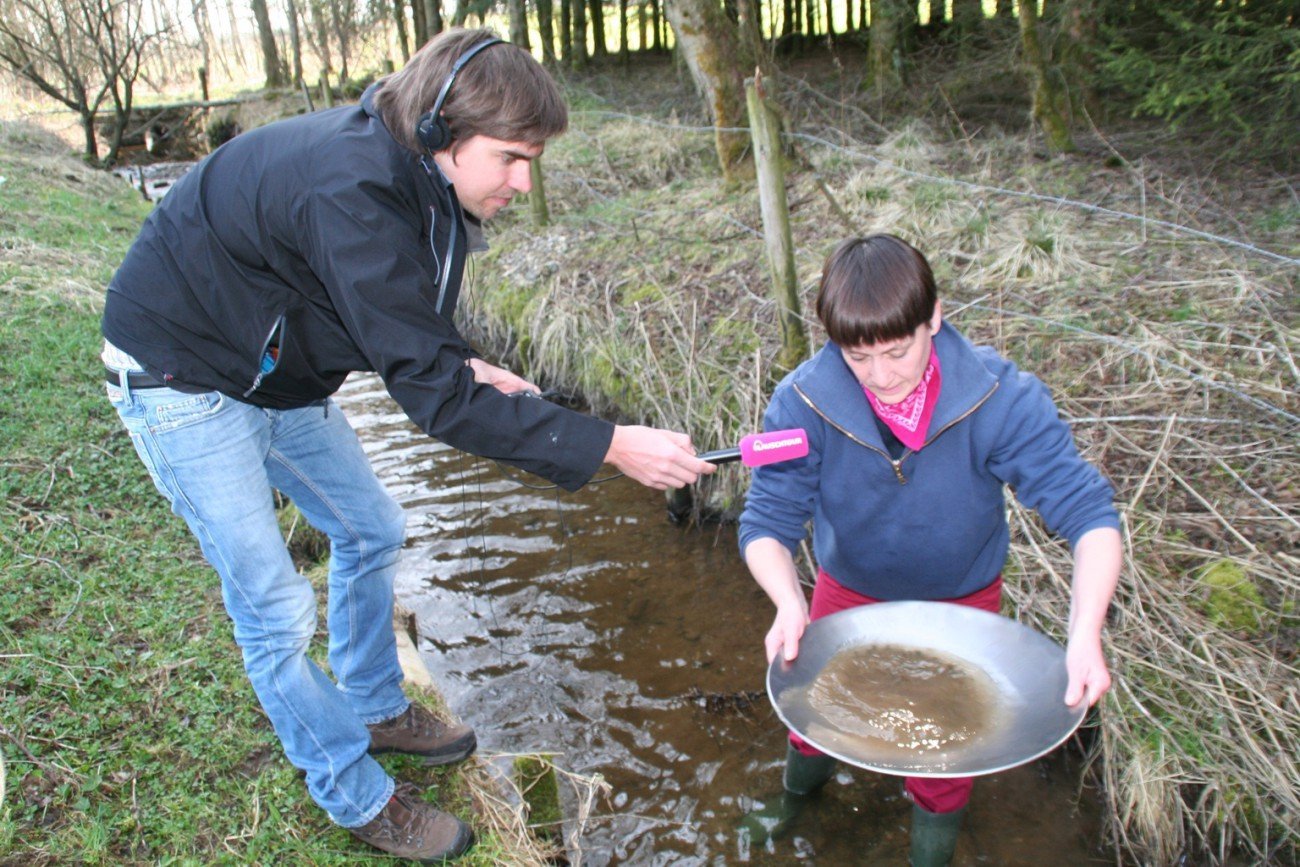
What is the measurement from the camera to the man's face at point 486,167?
1.83 metres

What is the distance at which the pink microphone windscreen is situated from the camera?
77.5 inches

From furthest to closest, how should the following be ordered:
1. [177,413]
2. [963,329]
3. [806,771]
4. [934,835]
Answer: [963,329] < [806,771] < [934,835] < [177,413]

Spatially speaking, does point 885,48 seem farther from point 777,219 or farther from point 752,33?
point 777,219

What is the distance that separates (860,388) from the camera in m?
2.12

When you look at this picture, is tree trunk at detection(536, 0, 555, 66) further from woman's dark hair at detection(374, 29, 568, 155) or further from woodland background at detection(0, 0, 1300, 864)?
woman's dark hair at detection(374, 29, 568, 155)

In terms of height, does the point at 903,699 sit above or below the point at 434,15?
below

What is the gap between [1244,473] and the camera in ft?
10.3

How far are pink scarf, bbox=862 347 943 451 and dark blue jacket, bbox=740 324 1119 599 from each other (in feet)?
0.10

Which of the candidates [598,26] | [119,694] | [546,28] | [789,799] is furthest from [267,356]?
[598,26]

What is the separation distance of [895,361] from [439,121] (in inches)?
43.3

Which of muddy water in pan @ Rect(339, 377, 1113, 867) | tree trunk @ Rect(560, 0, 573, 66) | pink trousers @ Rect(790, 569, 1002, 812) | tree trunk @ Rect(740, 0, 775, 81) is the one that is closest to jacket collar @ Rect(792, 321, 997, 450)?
pink trousers @ Rect(790, 569, 1002, 812)

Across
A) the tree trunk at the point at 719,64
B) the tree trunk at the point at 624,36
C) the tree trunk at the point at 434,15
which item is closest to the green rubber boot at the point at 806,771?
the tree trunk at the point at 719,64

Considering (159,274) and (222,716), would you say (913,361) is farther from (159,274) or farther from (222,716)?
(222,716)

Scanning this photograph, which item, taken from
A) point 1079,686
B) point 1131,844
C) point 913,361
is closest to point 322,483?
point 913,361
